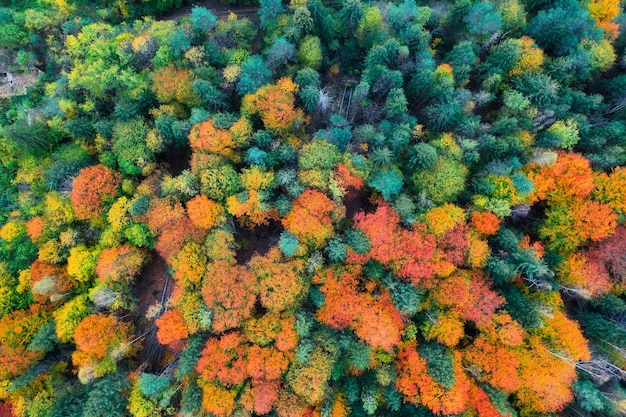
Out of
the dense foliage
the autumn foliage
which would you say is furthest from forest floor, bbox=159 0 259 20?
the autumn foliage

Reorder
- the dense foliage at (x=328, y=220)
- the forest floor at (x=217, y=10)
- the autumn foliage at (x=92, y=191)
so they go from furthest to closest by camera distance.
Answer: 1. the forest floor at (x=217, y=10)
2. the autumn foliage at (x=92, y=191)
3. the dense foliage at (x=328, y=220)

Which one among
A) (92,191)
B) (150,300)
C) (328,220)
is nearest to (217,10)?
(92,191)

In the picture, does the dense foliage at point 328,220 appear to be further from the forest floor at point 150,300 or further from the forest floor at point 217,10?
the forest floor at point 217,10

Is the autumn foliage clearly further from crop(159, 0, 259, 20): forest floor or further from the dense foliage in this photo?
crop(159, 0, 259, 20): forest floor

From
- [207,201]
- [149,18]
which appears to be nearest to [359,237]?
[207,201]

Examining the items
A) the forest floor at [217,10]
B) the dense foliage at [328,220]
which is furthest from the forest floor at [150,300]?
the forest floor at [217,10]

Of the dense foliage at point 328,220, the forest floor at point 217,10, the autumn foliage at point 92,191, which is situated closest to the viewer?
the dense foliage at point 328,220

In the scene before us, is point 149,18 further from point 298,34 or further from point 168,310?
point 168,310

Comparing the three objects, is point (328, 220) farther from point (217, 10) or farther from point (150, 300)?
point (217, 10)
